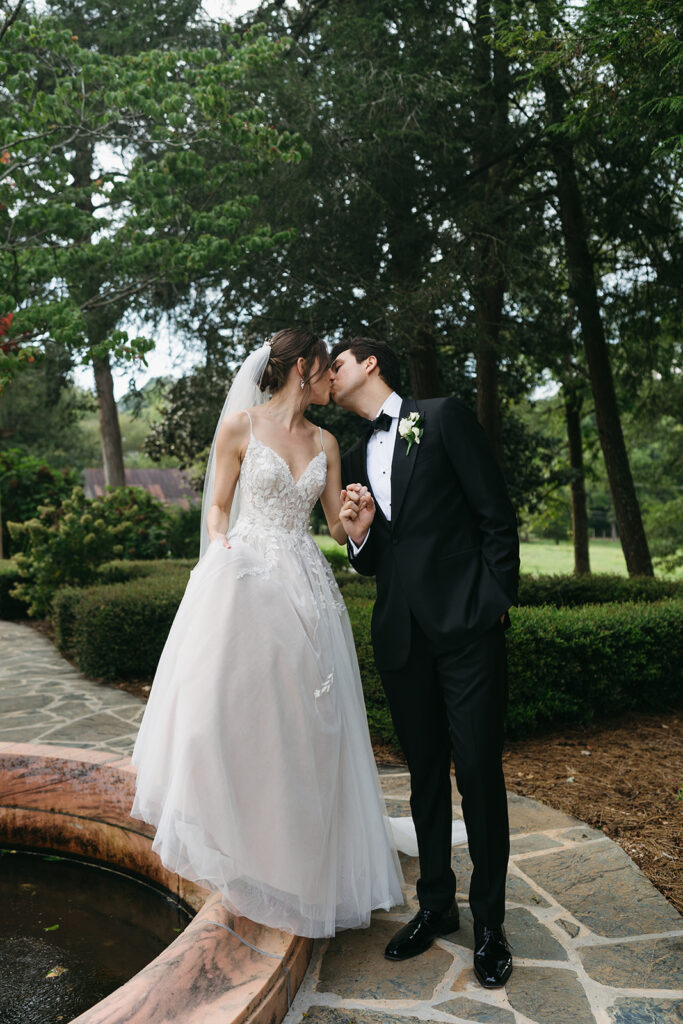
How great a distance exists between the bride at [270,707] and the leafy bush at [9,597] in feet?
33.0

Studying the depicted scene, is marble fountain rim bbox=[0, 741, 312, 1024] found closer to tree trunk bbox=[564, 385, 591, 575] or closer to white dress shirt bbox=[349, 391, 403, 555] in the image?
white dress shirt bbox=[349, 391, 403, 555]

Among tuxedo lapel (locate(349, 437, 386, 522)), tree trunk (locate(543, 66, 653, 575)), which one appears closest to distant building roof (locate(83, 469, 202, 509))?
tree trunk (locate(543, 66, 653, 575))

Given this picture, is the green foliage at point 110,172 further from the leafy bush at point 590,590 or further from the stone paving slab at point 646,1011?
the stone paving slab at point 646,1011

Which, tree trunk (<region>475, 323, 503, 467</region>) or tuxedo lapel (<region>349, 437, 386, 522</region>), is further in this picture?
tree trunk (<region>475, 323, 503, 467</region>)

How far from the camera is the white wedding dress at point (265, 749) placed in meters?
2.84

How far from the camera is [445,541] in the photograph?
9.80ft

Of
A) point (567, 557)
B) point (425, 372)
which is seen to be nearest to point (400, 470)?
point (425, 372)

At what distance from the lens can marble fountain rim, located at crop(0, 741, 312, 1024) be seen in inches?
94.8

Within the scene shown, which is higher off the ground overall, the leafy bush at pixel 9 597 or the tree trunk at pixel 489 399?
the tree trunk at pixel 489 399

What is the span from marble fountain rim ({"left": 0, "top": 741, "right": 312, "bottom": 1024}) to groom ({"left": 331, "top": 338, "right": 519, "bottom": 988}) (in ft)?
1.97

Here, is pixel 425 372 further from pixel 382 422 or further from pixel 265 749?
pixel 265 749

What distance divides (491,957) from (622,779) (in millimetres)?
2479

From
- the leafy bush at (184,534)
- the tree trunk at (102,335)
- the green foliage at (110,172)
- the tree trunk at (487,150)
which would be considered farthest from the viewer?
the leafy bush at (184,534)

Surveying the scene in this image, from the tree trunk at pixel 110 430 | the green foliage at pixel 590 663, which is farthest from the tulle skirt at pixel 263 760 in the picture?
the tree trunk at pixel 110 430
